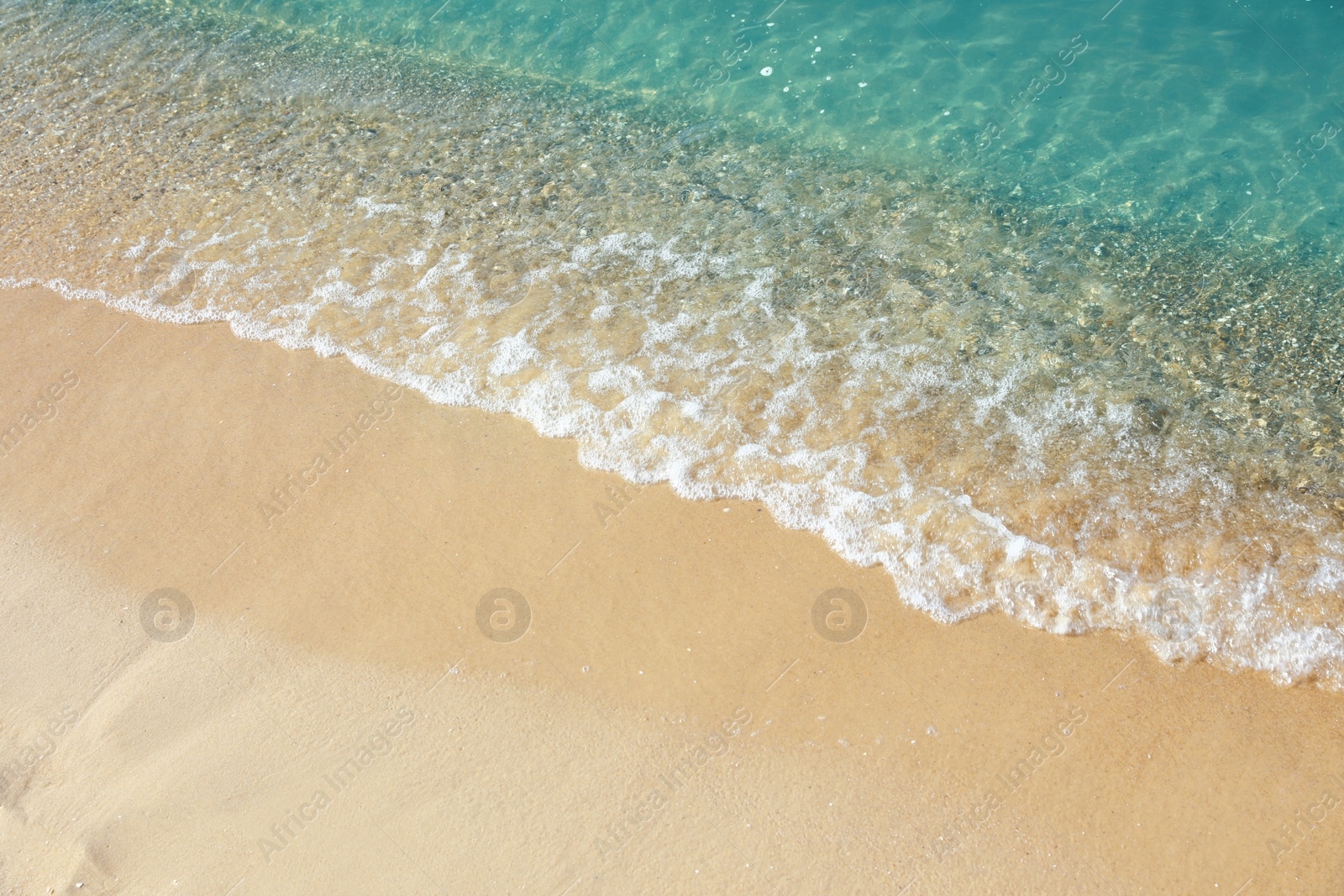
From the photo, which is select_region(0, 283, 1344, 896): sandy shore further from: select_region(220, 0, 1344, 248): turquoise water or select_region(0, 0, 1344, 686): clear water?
select_region(220, 0, 1344, 248): turquoise water

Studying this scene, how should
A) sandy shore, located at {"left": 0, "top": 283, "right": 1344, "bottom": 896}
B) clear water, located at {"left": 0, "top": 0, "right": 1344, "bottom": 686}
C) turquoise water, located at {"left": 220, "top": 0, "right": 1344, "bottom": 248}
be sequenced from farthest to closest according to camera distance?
turquoise water, located at {"left": 220, "top": 0, "right": 1344, "bottom": 248} < clear water, located at {"left": 0, "top": 0, "right": 1344, "bottom": 686} < sandy shore, located at {"left": 0, "top": 283, "right": 1344, "bottom": 896}

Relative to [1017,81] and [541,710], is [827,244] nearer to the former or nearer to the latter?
[1017,81]

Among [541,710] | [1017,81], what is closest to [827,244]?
[1017,81]

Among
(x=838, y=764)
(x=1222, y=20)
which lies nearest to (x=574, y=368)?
(x=838, y=764)

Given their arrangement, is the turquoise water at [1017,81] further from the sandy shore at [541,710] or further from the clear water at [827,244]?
the sandy shore at [541,710]

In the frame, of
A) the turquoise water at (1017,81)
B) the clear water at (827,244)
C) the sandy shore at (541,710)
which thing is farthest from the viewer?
the turquoise water at (1017,81)

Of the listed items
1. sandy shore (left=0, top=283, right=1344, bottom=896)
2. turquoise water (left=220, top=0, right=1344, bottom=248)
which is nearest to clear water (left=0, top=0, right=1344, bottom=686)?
turquoise water (left=220, top=0, right=1344, bottom=248)

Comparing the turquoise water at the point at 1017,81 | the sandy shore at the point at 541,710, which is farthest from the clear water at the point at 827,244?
the sandy shore at the point at 541,710
